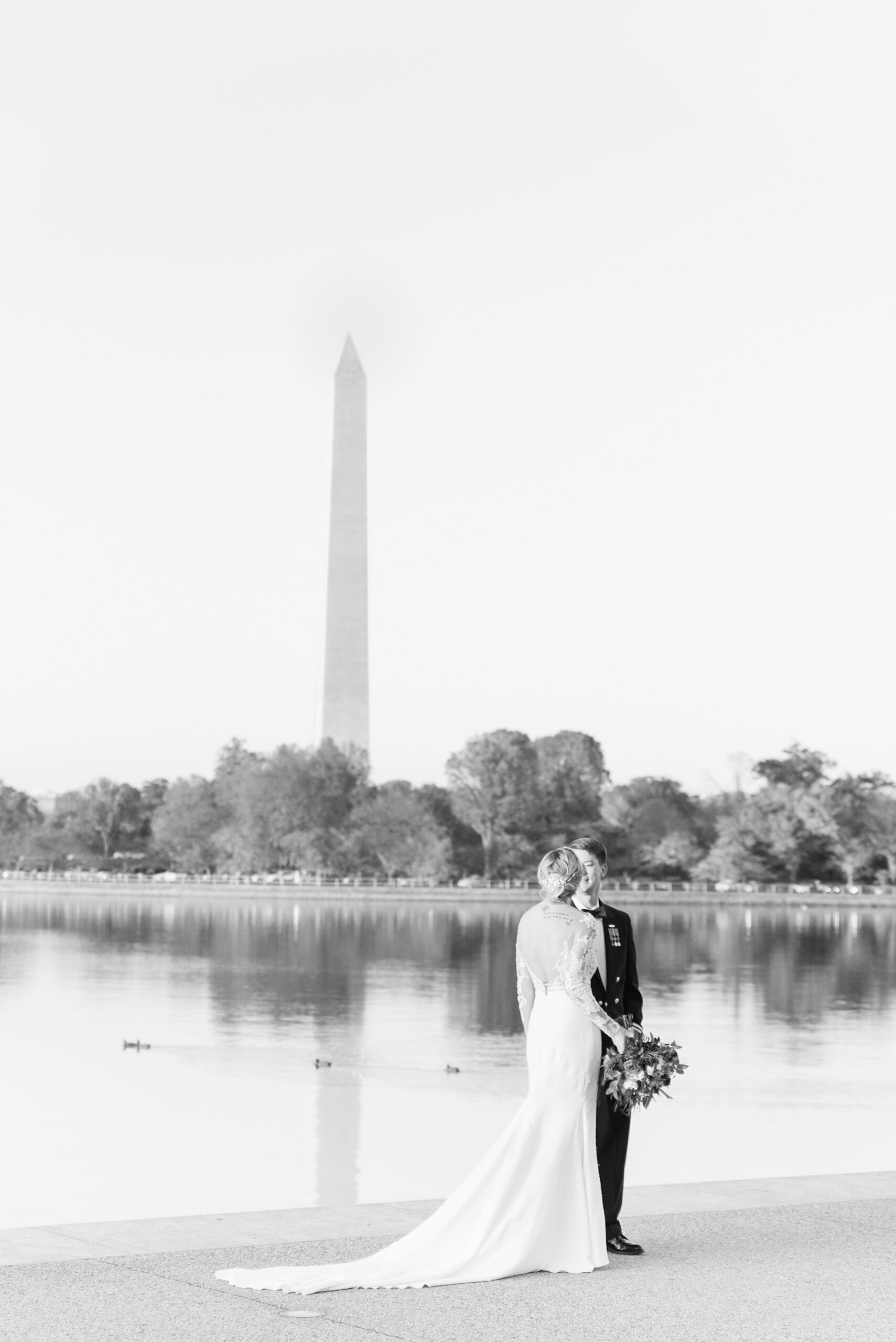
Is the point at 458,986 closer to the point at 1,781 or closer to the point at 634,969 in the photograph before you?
the point at 634,969

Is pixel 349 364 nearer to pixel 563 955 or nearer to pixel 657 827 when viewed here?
pixel 657 827

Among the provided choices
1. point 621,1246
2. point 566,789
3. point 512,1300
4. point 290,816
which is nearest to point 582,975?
point 621,1246

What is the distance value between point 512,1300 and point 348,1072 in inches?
761

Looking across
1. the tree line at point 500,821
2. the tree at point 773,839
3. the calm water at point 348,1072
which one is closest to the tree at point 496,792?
the tree line at point 500,821

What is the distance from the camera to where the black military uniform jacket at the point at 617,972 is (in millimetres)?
8211

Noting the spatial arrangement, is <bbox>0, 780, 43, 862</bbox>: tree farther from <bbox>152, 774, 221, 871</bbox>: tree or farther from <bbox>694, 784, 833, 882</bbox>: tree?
<bbox>694, 784, 833, 882</bbox>: tree

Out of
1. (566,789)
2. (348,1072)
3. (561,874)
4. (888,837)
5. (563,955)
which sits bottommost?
(348,1072)

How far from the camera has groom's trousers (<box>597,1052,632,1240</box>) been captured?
320 inches

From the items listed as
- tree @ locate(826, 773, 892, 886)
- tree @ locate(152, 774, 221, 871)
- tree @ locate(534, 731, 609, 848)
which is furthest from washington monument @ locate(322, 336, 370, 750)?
tree @ locate(826, 773, 892, 886)

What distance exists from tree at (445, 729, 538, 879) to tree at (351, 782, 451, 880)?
10.3 ft

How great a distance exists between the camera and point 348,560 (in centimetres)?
8719

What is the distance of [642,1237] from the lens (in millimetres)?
8312

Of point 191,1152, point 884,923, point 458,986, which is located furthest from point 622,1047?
point 884,923

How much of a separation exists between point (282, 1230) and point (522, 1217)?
136cm
